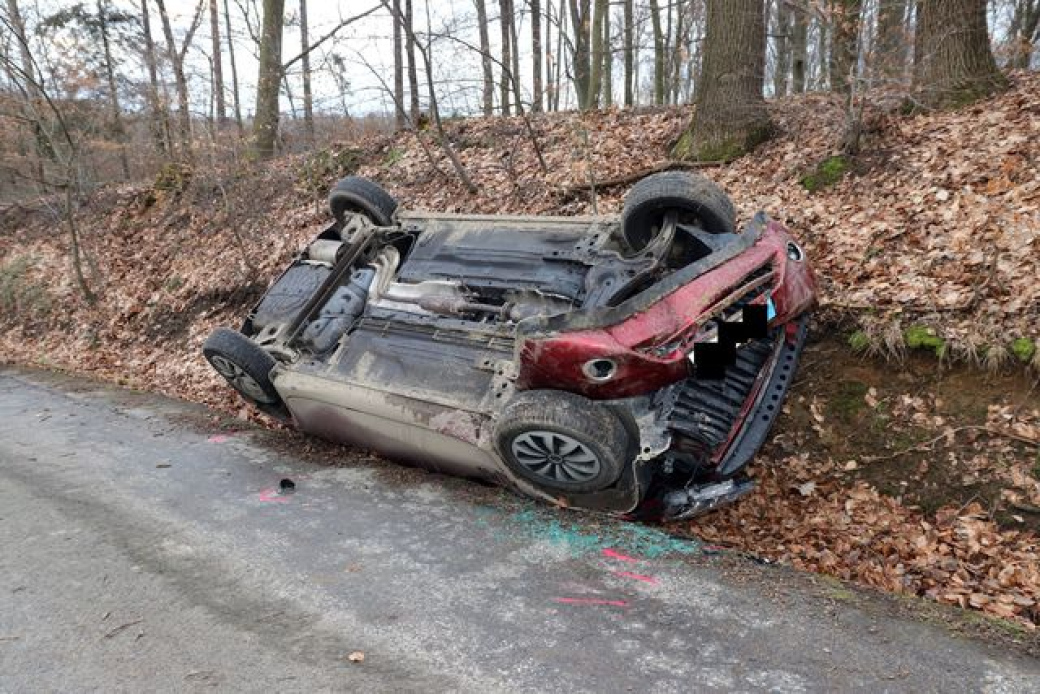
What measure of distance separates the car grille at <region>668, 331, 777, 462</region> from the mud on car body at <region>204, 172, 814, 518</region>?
1 cm

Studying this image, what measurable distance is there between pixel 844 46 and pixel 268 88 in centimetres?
987

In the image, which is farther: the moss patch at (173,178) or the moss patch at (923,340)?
the moss patch at (173,178)

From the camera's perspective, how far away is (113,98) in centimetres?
1349

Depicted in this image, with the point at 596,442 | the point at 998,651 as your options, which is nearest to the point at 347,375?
the point at 596,442

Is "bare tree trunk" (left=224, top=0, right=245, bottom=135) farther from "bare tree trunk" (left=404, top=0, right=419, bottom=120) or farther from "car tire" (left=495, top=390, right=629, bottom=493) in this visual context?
"car tire" (left=495, top=390, right=629, bottom=493)

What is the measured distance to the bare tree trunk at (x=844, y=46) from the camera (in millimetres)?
6211

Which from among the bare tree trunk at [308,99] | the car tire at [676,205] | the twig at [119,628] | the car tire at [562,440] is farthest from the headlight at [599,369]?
the bare tree trunk at [308,99]

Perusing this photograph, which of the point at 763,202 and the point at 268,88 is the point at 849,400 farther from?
the point at 268,88

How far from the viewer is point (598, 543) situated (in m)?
3.75

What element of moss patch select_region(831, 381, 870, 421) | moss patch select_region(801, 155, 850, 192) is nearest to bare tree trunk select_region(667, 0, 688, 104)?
moss patch select_region(801, 155, 850, 192)

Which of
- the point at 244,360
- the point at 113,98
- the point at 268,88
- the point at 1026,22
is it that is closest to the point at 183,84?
the point at 268,88

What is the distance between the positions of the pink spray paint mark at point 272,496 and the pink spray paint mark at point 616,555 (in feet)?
6.93

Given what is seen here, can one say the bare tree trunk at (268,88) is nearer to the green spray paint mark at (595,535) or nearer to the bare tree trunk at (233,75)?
the bare tree trunk at (233,75)

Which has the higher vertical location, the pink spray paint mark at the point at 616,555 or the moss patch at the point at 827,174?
the moss patch at the point at 827,174
